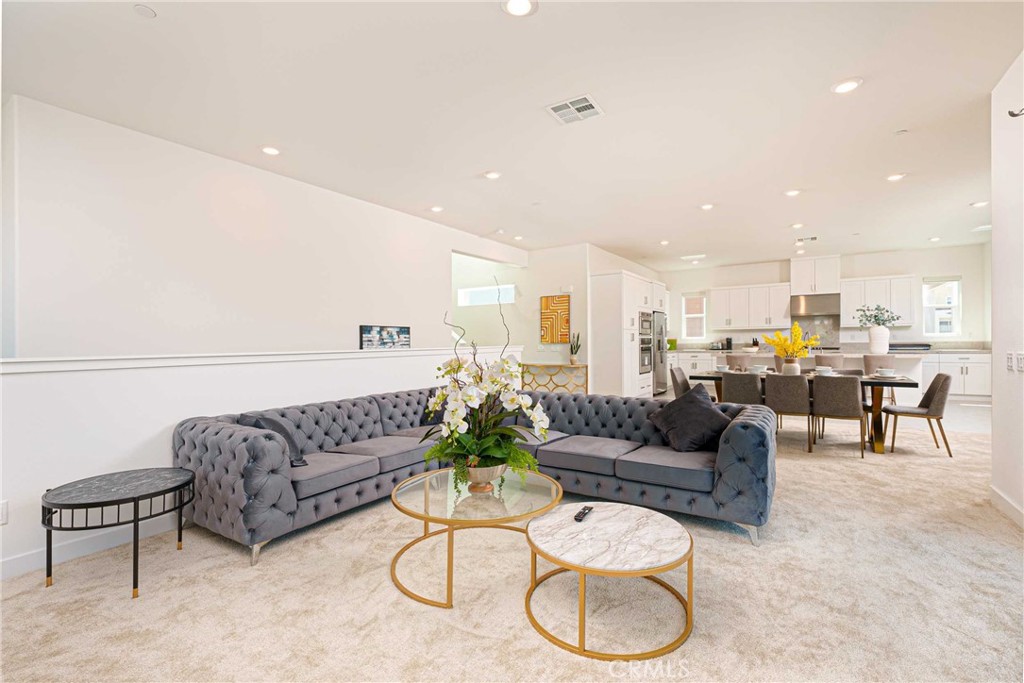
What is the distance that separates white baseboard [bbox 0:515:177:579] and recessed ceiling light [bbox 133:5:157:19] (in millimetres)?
2787

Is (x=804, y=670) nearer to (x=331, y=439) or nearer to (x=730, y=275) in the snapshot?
(x=331, y=439)

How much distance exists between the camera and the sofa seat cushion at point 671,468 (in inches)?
110

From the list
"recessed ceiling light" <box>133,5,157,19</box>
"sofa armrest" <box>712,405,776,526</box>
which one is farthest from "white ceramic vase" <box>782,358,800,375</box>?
"recessed ceiling light" <box>133,5,157,19</box>

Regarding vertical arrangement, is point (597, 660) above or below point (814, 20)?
below

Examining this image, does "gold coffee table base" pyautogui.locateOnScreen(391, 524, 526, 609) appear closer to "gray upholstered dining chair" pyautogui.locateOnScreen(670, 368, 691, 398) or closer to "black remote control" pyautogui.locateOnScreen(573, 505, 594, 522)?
"black remote control" pyautogui.locateOnScreen(573, 505, 594, 522)

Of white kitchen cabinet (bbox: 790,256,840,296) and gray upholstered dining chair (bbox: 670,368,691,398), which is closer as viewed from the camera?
gray upholstered dining chair (bbox: 670,368,691,398)

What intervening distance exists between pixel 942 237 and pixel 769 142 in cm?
623

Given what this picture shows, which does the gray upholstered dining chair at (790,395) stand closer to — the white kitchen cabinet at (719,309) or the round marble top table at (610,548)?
the round marble top table at (610,548)

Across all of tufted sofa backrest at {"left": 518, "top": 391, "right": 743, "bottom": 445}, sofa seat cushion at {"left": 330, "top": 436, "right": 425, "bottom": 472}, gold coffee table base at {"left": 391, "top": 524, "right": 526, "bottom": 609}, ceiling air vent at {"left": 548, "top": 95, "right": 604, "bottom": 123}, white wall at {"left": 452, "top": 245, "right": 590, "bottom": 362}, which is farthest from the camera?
white wall at {"left": 452, "top": 245, "right": 590, "bottom": 362}

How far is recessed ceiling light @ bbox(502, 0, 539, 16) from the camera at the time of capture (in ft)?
6.98

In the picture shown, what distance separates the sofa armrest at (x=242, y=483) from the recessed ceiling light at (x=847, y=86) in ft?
13.4

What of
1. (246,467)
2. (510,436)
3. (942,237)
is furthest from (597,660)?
(942,237)

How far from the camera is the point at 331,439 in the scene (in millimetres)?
3615

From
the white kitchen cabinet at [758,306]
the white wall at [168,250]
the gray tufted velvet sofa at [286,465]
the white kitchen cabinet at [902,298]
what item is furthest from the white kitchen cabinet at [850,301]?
the gray tufted velvet sofa at [286,465]
